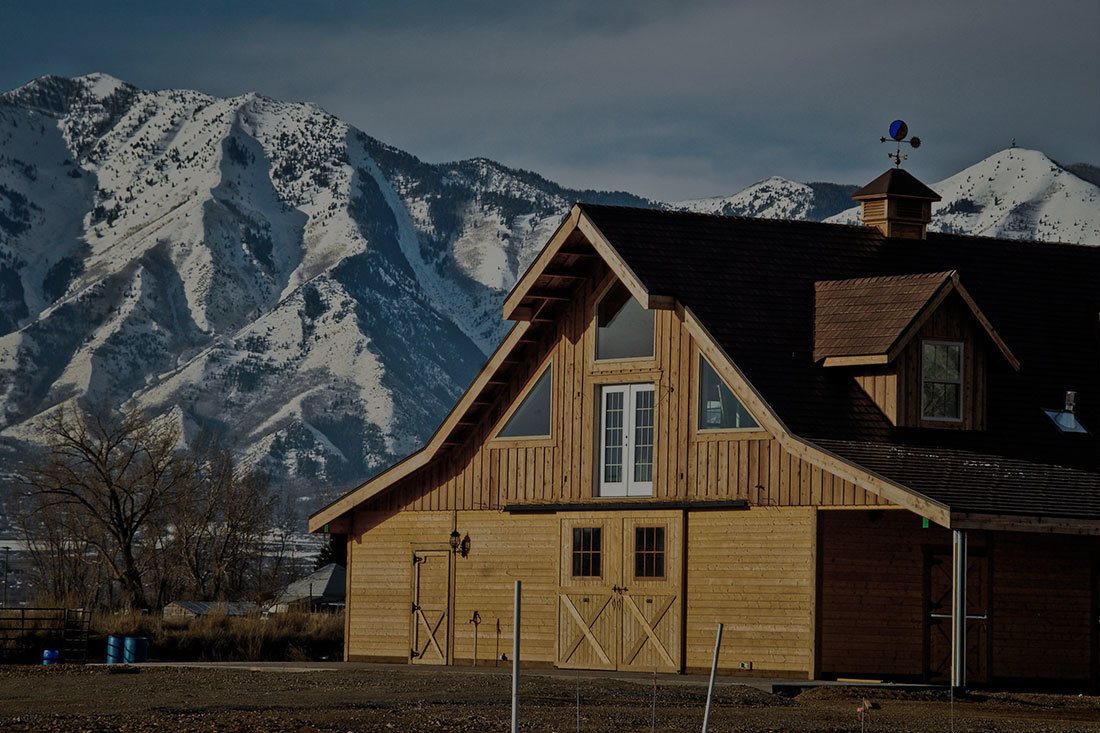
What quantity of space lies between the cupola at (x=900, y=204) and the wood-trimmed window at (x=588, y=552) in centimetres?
739

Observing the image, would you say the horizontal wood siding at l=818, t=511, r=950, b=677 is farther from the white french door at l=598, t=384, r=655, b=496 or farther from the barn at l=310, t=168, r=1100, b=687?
the white french door at l=598, t=384, r=655, b=496

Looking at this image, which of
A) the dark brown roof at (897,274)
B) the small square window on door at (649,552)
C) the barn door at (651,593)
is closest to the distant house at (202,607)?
the barn door at (651,593)

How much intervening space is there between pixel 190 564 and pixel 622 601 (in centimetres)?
4859

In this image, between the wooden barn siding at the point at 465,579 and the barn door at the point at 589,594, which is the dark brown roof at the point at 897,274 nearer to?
the barn door at the point at 589,594

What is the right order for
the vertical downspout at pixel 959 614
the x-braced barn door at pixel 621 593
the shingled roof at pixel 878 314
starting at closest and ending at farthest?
the vertical downspout at pixel 959 614
the shingled roof at pixel 878 314
the x-braced barn door at pixel 621 593

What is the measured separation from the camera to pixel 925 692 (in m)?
25.7

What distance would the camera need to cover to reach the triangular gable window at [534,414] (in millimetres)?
32281

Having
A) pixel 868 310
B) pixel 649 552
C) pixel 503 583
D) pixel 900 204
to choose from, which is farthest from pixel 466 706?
pixel 900 204

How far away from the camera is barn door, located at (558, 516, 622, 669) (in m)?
30.8

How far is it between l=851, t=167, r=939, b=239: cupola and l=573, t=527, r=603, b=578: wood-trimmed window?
7.39m

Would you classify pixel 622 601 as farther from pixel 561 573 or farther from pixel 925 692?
pixel 925 692

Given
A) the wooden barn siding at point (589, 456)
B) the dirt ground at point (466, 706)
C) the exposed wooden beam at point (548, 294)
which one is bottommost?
the dirt ground at point (466, 706)

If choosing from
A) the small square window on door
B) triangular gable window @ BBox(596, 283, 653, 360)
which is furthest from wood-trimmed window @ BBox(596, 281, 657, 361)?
the small square window on door

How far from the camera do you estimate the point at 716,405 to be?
29.9 meters
